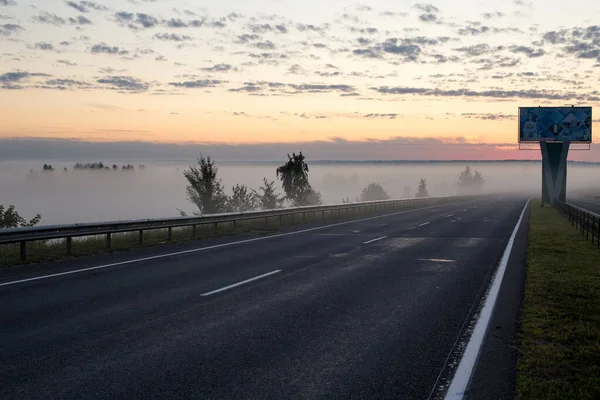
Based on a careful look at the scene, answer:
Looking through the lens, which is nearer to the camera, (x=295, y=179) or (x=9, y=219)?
(x=9, y=219)

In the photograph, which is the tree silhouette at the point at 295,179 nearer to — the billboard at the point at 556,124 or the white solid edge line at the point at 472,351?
the billboard at the point at 556,124

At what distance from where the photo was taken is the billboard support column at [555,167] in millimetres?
52503

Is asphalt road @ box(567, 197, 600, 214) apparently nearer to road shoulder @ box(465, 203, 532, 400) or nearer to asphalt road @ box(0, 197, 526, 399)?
road shoulder @ box(465, 203, 532, 400)

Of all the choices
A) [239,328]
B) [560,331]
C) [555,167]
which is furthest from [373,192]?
[239,328]

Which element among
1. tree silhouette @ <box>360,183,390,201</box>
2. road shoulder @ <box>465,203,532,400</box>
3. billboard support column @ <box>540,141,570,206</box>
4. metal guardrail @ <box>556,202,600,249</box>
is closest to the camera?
road shoulder @ <box>465,203,532,400</box>

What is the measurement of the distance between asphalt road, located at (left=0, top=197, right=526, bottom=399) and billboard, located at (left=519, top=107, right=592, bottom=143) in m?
40.6

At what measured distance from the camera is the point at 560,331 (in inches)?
266

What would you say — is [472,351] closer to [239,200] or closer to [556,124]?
[556,124]

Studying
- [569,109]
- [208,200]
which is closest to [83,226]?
[208,200]

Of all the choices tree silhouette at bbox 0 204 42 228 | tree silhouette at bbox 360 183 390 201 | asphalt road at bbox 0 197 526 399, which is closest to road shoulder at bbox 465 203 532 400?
asphalt road at bbox 0 197 526 399

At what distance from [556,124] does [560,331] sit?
47818 millimetres

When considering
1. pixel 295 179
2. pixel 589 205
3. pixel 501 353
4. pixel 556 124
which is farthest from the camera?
pixel 295 179

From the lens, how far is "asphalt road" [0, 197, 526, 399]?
16.3 feet

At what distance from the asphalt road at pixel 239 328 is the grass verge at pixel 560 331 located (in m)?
0.80
